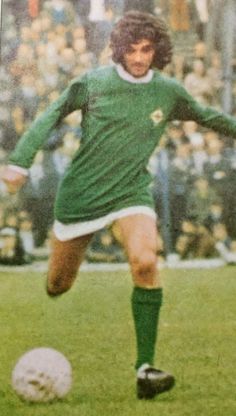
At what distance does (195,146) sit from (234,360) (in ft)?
2.94

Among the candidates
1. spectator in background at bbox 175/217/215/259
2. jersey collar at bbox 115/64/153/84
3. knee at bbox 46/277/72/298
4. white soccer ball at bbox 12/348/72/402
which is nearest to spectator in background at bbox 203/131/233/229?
spectator in background at bbox 175/217/215/259

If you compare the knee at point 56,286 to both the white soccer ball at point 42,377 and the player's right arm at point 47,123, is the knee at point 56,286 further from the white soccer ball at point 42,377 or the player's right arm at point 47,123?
the player's right arm at point 47,123

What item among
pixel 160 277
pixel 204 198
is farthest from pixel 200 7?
pixel 160 277

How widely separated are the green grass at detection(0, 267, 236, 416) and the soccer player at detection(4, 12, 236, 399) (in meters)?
0.10

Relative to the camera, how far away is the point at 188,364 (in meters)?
3.49

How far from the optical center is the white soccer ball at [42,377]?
321 centimetres

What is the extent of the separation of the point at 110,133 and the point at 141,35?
1.33 feet

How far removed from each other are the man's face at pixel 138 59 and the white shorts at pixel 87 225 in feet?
1.74

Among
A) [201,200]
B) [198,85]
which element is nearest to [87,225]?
[201,200]

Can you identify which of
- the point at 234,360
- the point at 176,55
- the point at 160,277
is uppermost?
the point at 176,55

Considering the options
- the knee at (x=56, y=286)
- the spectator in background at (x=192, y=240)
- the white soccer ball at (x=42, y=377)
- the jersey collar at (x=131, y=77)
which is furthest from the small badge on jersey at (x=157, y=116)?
the white soccer ball at (x=42, y=377)

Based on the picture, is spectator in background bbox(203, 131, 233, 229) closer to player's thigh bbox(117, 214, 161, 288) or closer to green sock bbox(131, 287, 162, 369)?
player's thigh bbox(117, 214, 161, 288)

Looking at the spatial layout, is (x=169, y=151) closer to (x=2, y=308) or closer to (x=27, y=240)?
(x=27, y=240)

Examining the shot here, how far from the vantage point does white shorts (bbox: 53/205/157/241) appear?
3.45 metres
